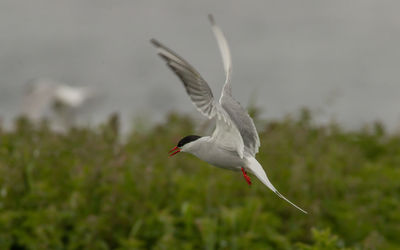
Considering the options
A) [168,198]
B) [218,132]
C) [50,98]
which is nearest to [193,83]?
[218,132]

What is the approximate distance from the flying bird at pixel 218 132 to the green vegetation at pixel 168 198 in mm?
2823

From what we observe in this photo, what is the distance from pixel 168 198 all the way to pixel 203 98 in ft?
13.5

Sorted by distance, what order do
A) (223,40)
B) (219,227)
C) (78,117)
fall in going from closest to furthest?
1. (223,40)
2. (219,227)
3. (78,117)

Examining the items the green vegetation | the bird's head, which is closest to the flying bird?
the bird's head

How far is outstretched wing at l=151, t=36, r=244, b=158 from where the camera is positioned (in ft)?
3.30

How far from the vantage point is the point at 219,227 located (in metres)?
4.67

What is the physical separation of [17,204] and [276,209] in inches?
100

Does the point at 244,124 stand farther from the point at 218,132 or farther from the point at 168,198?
the point at 168,198

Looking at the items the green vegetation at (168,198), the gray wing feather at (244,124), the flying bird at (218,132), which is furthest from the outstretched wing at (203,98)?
the green vegetation at (168,198)

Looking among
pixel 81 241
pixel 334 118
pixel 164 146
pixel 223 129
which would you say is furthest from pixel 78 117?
pixel 223 129

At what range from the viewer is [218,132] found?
1.18 meters

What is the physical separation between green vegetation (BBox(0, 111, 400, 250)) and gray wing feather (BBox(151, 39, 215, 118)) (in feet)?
10.1

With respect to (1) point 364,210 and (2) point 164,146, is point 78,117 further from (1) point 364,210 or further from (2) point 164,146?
(1) point 364,210

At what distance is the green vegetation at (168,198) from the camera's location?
4.46m
